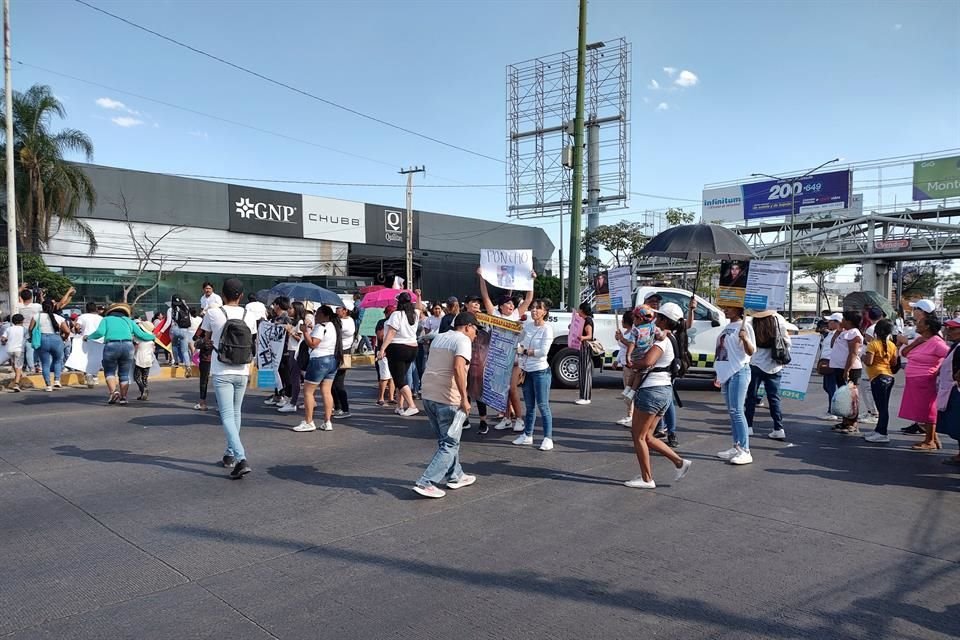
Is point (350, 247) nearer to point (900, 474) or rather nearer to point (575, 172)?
point (575, 172)

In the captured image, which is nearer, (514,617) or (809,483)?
(514,617)

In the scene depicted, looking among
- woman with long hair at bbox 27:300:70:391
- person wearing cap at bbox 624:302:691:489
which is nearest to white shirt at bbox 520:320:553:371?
person wearing cap at bbox 624:302:691:489

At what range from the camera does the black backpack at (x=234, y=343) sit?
620 cm

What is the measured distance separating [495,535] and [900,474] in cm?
458

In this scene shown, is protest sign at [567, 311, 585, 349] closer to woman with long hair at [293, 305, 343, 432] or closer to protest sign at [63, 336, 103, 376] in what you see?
woman with long hair at [293, 305, 343, 432]

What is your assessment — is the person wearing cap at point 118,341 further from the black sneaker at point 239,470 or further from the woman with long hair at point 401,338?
the black sneaker at point 239,470

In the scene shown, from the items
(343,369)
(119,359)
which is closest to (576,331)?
(343,369)

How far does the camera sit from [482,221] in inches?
1923

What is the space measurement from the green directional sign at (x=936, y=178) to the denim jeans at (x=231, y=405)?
5627 cm

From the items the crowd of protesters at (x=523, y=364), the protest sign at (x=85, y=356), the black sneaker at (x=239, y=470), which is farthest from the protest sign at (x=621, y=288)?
the protest sign at (x=85, y=356)

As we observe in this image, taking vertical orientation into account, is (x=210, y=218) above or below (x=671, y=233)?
above

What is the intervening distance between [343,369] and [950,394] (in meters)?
7.25

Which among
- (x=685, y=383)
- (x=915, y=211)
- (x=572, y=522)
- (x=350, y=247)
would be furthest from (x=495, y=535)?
(x=915, y=211)

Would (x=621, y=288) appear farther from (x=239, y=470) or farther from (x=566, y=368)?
(x=239, y=470)
